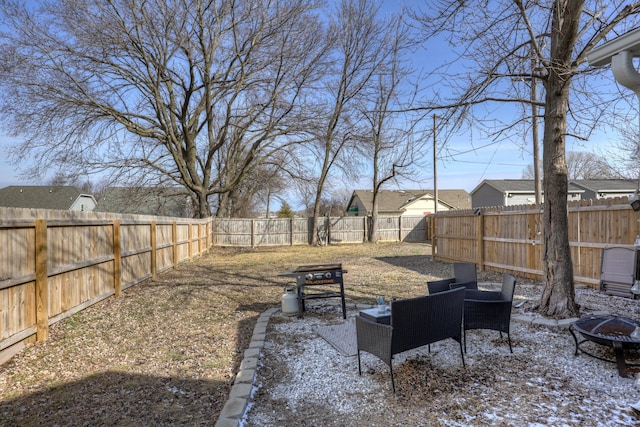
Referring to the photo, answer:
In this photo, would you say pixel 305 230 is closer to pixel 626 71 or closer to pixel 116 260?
pixel 116 260

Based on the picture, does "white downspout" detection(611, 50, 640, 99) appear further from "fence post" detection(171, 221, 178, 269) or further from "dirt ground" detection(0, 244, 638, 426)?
"fence post" detection(171, 221, 178, 269)

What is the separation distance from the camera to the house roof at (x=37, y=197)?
25.2 meters

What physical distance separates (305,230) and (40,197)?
1979 centimetres

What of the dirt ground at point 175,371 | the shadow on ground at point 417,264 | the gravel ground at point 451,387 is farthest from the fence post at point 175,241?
the gravel ground at point 451,387

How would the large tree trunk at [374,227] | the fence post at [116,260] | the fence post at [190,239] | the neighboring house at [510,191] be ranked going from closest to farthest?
1. the fence post at [116,260]
2. the fence post at [190,239]
3. the large tree trunk at [374,227]
4. the neighboring house at [510,191]

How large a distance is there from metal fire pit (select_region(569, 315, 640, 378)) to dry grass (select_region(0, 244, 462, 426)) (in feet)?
10.7

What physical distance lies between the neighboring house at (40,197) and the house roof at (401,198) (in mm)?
23806

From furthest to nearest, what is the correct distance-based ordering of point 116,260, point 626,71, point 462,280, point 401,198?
point 401,198, point 116,260, point 462,280, point 626,71

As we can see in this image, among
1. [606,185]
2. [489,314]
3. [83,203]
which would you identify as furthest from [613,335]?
[83,203]

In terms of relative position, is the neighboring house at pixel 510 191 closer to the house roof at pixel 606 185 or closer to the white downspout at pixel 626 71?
the house roof at pixel 606 185

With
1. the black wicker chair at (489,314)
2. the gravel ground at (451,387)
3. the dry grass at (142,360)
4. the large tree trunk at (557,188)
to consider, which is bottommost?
the dry grass at (142,360)

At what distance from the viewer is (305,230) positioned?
21.2 meters

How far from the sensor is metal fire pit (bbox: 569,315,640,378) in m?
3.07

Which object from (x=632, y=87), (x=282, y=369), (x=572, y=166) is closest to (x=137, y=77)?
(x=282, y=369)
